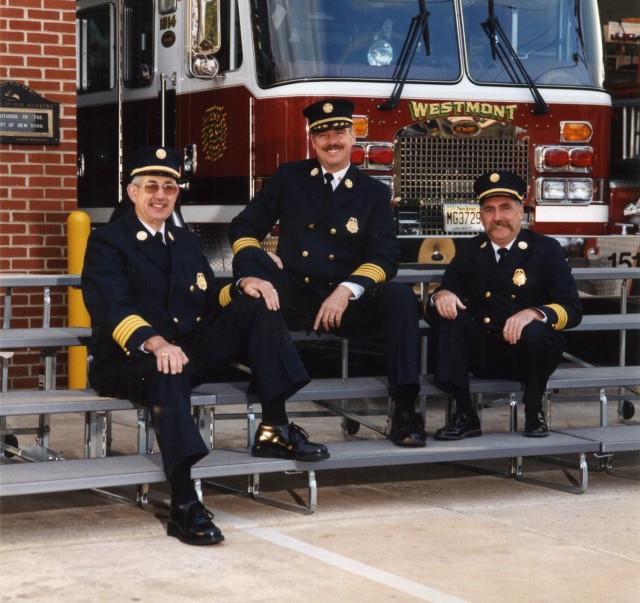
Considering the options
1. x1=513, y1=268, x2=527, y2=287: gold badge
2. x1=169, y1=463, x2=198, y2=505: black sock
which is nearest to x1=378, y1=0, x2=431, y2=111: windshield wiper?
x1=513, y1=268, x2=527, y2=287: gold badge

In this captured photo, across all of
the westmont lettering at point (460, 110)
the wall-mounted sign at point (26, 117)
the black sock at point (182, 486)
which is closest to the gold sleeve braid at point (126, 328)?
the black sock at point (182, 486)

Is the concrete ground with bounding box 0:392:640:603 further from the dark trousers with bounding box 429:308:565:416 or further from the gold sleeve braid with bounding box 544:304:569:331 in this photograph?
the gold sleeve braid with bounding box 544:304:569:331

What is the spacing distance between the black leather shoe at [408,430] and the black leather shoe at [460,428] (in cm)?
17

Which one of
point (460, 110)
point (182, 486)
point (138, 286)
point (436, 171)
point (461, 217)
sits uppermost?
point (460, 110)

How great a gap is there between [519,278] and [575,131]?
267 cm

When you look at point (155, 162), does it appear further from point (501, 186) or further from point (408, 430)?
point (501, 186)

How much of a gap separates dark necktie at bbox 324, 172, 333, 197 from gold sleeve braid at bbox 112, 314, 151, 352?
1.52 meters

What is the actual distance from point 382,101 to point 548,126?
Answer: 4.10 ft

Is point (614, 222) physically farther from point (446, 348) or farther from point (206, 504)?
point (206, 504)

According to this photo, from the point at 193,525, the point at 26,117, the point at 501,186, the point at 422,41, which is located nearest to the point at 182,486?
the point at 193,525

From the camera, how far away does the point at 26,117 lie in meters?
9.18

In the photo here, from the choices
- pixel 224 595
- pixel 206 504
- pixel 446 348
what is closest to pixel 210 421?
pixel 206 504

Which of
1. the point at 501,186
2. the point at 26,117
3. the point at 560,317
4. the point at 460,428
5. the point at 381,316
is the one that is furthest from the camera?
the point at 26,117

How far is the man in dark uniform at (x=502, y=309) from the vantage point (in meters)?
6.50
